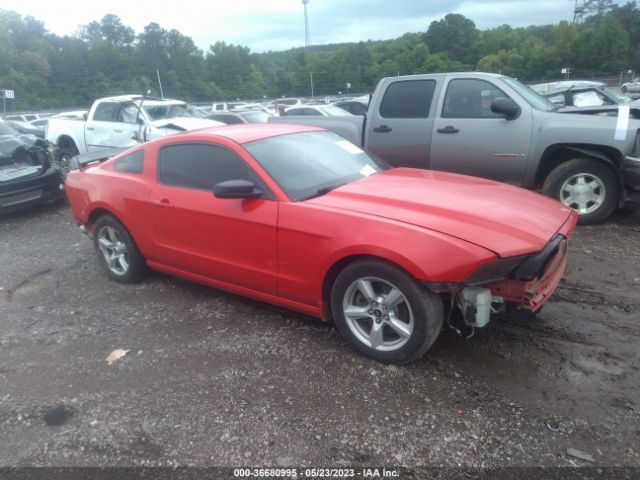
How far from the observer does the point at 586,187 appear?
5551 mm

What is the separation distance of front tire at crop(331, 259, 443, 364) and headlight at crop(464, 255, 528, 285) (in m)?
0.28

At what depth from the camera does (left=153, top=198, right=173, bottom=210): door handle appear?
399 centimetres

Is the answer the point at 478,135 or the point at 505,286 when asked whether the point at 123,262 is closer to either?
the point at 505,286

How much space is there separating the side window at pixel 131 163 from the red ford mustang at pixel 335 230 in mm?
14

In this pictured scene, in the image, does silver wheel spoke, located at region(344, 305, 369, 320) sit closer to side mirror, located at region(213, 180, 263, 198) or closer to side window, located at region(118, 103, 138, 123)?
side mirror, located at region(213, 180, 263, 198)

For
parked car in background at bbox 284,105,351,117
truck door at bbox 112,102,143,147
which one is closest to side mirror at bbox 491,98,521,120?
truck door at bbox 112,102,143,147

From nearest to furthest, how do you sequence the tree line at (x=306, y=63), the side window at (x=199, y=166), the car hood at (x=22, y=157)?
the side window at (x=199, y=166), the car hood at (x=22, y=157), the tree line at (x=306, y=63)

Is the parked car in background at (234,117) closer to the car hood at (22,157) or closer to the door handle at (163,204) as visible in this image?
the car hood at (22,157)

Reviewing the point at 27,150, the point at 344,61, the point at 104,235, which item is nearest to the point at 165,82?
the point at 344,61

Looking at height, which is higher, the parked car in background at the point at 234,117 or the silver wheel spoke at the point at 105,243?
the parked car in background at the point at 234,117

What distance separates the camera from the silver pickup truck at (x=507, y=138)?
17.7 ft

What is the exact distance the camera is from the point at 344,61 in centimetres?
5544

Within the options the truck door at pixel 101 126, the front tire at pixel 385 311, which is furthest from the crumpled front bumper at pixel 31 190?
the front tire at pixel 385 311

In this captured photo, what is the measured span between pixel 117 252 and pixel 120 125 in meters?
6.29
